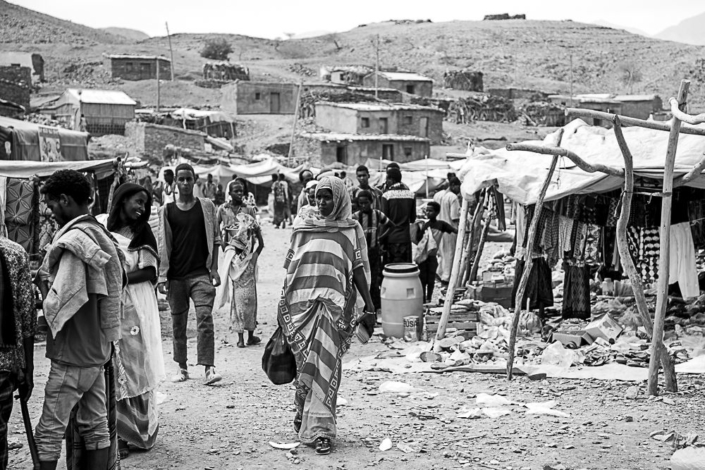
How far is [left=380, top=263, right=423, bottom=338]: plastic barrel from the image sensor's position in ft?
28.8

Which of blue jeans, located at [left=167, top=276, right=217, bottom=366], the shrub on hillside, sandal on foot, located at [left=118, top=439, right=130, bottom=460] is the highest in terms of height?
the shrub on hillside

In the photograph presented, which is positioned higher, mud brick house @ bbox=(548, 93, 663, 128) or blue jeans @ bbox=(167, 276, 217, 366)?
mud brick house @ bbox=(548, 93, 663, 128)

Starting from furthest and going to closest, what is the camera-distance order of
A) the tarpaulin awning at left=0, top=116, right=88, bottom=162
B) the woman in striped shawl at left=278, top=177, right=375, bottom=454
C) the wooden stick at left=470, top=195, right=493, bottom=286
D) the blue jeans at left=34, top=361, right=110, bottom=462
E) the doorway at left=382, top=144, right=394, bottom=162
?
the doorway at left=382, top=144, right=394, bottom=162 → the tarpaulin awning at left=0, top=116, right=88, bottom=162 → the wooden stick at left=470, top=195, right=493, bottom=286 → the woman in striped shawl at left=278, top=177, right=375, bottom=454 → the blue jeans at left=34, top=361, right=110, bottom=462

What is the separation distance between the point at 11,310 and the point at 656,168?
5636 millimetres

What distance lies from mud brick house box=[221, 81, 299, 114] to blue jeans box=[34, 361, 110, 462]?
43191mm

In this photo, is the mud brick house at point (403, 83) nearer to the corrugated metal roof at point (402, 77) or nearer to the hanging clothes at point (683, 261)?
the corrugated metal roof at point (402, 77)

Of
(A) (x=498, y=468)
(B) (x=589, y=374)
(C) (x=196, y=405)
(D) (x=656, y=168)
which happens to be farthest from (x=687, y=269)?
(C) (x=196, y=405)

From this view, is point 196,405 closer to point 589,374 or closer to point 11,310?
point 11,310

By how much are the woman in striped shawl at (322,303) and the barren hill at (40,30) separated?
245 feet

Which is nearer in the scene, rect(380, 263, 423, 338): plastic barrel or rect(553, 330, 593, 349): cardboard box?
rect(553, 330, 593, 349): cardboard box

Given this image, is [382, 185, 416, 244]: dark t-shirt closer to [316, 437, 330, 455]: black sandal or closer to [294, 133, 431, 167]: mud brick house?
[316, 437, 330, 455]: black sandal

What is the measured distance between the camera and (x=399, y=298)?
28.7 ft

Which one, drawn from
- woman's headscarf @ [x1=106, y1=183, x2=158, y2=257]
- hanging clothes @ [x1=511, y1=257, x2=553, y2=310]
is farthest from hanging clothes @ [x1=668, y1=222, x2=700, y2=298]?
woman's headscarf @ [x1=106, y1=183, x2=158, y2=257]

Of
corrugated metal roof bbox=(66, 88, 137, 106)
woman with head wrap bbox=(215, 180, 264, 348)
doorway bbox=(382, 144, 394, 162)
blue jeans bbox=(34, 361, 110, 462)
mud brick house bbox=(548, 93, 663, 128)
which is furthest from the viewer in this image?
mud brick house bbox=(548, 93, 663, 128)
